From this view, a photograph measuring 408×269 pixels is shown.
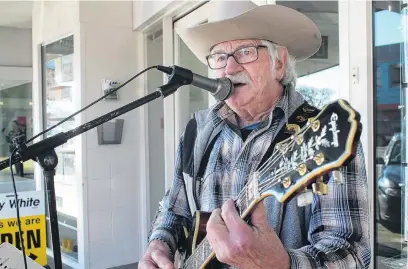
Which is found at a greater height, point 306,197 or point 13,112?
point 13,112

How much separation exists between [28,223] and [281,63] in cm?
220

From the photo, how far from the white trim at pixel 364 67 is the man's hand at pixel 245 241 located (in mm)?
1047

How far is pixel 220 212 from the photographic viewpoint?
0.83 metres

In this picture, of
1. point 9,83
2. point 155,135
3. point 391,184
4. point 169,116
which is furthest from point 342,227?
point 9,83

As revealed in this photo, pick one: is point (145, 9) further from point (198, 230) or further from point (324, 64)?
point (198, 230)

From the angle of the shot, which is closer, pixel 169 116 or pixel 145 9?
pixel 169 116

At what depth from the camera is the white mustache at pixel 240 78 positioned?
3.71ft

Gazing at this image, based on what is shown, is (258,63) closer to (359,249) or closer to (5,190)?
(359,249)

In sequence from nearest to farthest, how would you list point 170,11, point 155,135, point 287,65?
point 287,65
point 170,11
point 155,135

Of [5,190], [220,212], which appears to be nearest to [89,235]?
[5,190]

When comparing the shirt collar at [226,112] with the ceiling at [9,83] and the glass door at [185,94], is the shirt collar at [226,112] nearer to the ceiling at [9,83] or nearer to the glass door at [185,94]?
the glass door at [185,94]

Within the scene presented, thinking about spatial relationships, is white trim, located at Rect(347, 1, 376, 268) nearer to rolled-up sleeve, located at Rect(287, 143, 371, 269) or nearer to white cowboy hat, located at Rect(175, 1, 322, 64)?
white cowboy hat, located at Rect(175, 1, 322, 64)

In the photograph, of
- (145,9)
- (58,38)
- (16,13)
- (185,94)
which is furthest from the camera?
(16,13)

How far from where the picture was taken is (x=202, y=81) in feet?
3.35
